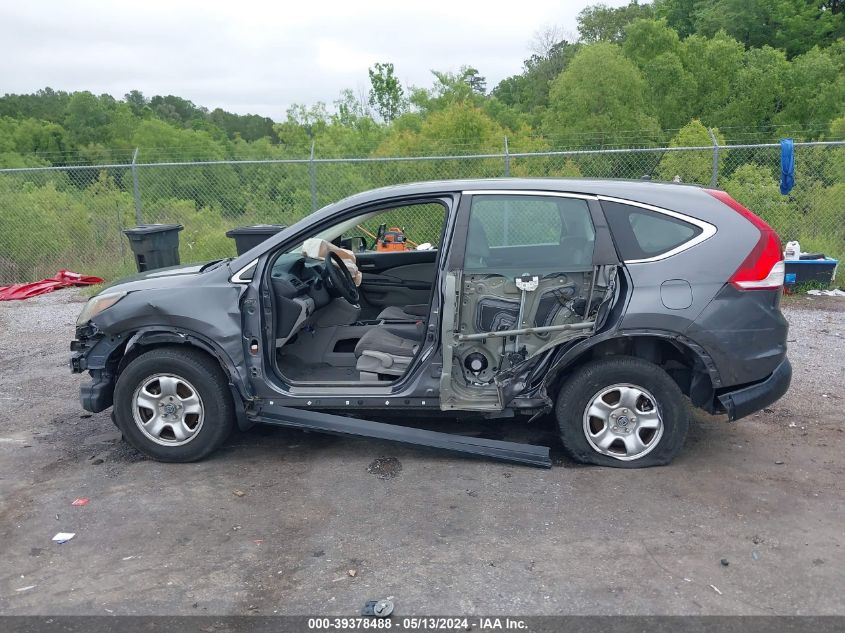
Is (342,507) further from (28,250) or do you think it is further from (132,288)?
(28,250)

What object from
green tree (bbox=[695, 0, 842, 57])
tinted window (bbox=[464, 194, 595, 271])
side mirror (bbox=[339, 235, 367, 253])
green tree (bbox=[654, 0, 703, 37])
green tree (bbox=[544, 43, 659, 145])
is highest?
green tree (bbox=[654, 0, 703, 37])

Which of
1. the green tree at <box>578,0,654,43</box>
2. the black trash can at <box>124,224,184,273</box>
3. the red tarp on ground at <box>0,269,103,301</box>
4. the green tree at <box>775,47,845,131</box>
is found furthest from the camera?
the green tree at <box>578,0,654,43</box>

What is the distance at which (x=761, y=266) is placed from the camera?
183 inches

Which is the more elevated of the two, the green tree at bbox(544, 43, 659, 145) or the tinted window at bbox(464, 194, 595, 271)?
the green tree at bbox(544, 43, 659, 145)

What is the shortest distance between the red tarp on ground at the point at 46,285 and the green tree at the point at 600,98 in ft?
73.0

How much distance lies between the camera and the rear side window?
471cm

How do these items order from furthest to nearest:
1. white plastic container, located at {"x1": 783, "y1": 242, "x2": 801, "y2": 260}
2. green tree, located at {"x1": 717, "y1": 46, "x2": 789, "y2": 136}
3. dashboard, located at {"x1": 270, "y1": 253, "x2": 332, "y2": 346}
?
green tree, located at {"x1": 717, "y1": 46, "x2": 789, "y2": 136}
white plastic container, located at {"x1": 783, "y1": 242, "x2": 801, "y2": 260}
dashboard, located at {"x1": 270, "y1": 253, "x2": 332, "y2": 346}

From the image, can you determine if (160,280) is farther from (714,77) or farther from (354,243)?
(714,77)

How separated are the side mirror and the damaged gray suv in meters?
1.32

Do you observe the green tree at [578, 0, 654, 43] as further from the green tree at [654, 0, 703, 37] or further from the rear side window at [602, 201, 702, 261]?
the rear side window at [602, 201, 702, 261]

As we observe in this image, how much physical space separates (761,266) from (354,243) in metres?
3.48

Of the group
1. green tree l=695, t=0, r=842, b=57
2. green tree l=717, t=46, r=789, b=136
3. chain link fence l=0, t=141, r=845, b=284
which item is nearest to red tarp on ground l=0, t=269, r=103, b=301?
chain link fence l=0, t=141, r=845, b=284

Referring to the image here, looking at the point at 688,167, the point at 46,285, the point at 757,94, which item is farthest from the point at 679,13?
A: the point at 46,285

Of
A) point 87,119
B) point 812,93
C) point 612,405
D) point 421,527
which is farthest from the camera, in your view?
point 87,119
